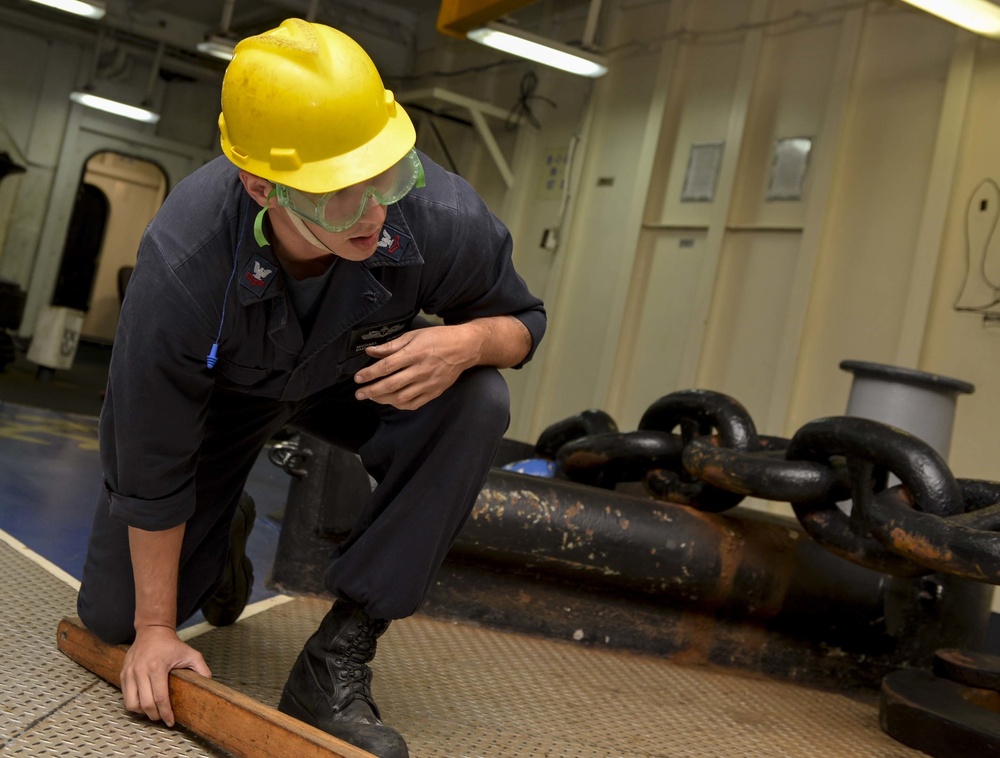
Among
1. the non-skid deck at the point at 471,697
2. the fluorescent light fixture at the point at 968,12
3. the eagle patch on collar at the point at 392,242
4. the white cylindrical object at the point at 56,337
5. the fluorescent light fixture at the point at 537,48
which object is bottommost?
the non-skid deck at the point at 471,697

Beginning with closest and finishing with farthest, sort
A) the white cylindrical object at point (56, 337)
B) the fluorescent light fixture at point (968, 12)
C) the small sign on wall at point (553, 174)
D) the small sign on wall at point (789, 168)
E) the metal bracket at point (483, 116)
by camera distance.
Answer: the fluorescent light fixture at point (968, 12) < the small sign on wall at point (789, 168) < the white cylindrical object at point (56, 337) < the small sign on wall at point (553, 174) < the metal bracket at point (483, 116)

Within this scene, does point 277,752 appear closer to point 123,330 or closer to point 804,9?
point 123,330

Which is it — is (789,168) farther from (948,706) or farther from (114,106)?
(114,106)

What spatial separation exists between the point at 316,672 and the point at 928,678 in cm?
133

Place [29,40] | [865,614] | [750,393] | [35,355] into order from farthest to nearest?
[29,40]
[35,355]
[750,393]
[865,614]

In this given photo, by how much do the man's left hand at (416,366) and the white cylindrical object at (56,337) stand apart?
609cm

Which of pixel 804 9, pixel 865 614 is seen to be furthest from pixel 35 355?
pixel 865 614

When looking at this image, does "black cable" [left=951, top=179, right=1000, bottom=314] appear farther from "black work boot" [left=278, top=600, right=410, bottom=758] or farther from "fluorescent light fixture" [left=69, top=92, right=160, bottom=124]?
"fluorescent light fixture" [left=69, top=92, right=160, bottom=124]

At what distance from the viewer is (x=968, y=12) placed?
4062mm

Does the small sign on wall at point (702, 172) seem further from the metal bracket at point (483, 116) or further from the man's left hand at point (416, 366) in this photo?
the man's left hand at point (416, 366)

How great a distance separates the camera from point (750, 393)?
18.6 ft

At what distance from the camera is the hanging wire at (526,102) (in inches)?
309

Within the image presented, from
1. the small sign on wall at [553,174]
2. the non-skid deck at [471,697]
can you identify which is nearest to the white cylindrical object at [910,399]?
the non-skid deck at [471,697]

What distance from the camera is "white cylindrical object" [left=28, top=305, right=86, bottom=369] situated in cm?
696
